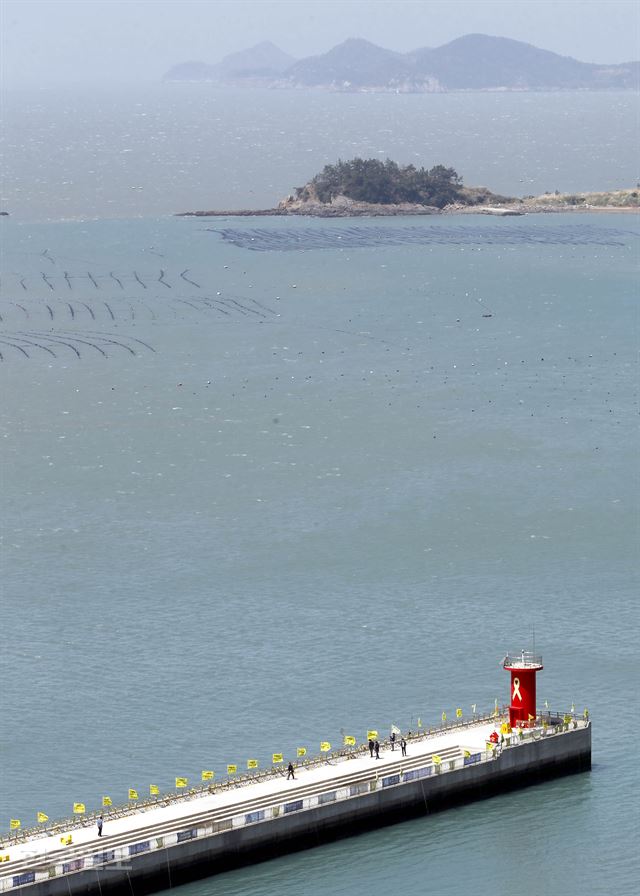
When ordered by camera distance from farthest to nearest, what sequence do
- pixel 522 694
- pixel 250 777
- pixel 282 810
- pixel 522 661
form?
pixel 522 661
pixel 522 694
pixel 250 777
pixel 282 810

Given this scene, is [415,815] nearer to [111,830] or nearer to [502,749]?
[502,749]

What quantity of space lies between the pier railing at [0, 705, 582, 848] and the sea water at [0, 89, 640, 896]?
245 cm

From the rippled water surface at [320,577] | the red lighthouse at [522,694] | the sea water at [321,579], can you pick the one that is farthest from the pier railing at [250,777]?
the rippled water surface at [320,577]

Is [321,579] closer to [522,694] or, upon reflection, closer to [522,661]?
[522,661]

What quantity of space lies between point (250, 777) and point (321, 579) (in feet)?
111

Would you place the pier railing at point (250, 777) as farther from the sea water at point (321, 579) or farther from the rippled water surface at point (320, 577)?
the rippled water surface at point (320, 577)

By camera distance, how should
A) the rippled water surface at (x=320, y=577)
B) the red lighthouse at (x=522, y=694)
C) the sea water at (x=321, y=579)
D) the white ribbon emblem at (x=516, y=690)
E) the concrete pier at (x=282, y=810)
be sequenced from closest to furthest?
the concrete pier at (x=282, y=810), the sea water at (x=321, y=579), the rippled water surface at (x=320, y=577), the red lighthouse at (x=522, y=694), the white ribbon emblem at (x=516, y=690)

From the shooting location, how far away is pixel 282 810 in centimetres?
8519

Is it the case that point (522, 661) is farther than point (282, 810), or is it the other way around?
point (522, 661)

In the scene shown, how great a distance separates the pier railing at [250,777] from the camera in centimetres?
8325

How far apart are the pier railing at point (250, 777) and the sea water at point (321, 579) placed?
245 cm

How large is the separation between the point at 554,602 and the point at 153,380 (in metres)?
72.7

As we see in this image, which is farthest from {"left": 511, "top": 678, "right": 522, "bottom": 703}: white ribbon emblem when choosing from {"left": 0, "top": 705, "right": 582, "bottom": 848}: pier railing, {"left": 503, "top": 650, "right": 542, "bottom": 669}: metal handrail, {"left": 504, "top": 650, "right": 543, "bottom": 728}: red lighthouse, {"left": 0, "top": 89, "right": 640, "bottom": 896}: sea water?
{"left": 0, "top": 89, "right": 640, "bottom": 896}: sea water

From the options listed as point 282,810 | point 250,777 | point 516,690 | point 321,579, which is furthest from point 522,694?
point 321,579
